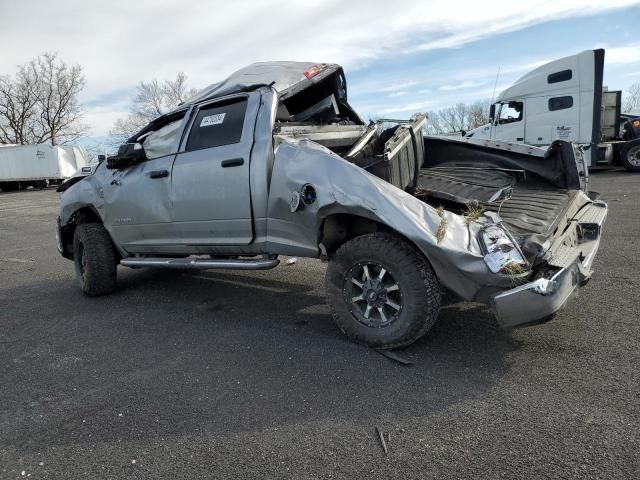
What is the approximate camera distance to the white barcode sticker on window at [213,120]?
4309mm

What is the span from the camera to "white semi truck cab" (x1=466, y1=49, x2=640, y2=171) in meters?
14.8

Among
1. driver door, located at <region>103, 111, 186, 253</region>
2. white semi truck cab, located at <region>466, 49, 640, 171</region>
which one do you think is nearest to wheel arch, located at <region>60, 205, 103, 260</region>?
driver door, located at <region>103, 111, 186, 253</region>

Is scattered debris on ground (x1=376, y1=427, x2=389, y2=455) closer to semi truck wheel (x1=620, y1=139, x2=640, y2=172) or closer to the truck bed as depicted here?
the truck bed

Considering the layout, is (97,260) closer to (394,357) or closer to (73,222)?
(73,222)

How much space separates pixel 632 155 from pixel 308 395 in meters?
16.6

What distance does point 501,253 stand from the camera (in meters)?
2.95

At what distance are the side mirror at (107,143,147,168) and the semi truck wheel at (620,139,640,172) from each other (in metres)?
15.9

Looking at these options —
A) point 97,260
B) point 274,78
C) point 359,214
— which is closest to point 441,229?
point 359,214

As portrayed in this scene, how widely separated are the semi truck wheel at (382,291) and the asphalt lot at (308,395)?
18cm

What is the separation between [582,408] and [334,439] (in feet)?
4.34

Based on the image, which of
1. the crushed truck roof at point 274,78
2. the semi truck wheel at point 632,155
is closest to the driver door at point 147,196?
the crushed truck roof at point 274,78

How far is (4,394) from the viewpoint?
3186 mm

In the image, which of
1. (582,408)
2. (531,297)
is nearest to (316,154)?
(531,297)

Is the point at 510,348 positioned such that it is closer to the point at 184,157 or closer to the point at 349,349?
the point at 349,349
